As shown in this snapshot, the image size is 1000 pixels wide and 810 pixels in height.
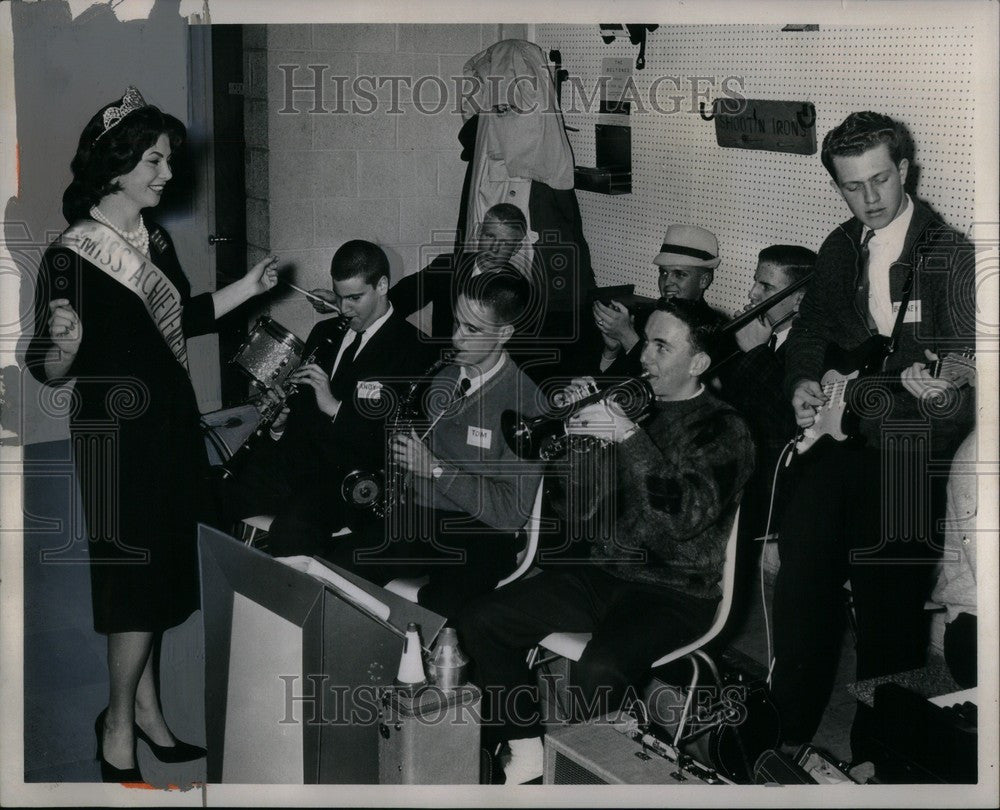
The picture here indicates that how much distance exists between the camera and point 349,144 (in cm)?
311

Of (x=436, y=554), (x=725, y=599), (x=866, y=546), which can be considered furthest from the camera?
(x=436, y=554)

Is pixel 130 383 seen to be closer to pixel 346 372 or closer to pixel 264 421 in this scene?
pixel 264 421

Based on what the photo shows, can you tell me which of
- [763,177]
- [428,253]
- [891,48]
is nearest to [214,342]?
[428,253]

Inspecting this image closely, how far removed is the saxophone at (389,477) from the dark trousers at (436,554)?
0.18ft

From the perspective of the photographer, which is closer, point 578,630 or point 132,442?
point 578,630

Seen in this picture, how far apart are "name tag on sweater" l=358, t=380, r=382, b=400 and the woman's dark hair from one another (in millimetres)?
796

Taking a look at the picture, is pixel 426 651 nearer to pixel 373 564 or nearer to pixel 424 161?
pixel 373 564

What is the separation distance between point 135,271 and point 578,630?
145cm

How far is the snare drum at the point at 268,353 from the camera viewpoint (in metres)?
3.17

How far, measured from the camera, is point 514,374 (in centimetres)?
303

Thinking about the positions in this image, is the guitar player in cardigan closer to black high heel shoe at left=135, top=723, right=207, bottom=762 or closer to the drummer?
the drummer

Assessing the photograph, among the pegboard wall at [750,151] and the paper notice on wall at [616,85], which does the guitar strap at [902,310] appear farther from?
the paper notice on wall at [616,85]

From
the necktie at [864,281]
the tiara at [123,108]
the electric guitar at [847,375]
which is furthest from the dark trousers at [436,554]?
the tiara at [123,108]

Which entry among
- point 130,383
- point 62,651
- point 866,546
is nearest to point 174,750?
point 62,651
